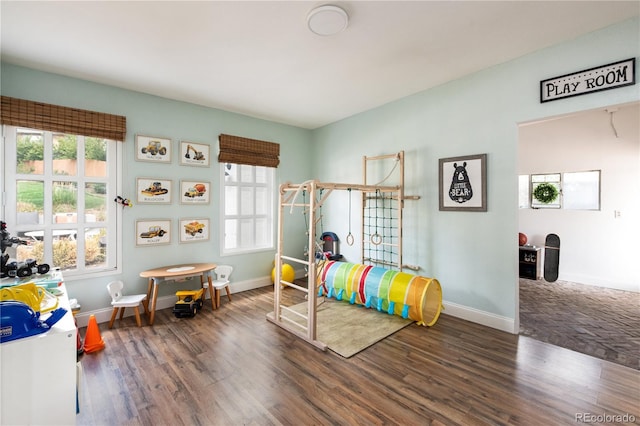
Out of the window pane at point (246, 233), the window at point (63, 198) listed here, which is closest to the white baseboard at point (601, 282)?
the window pane at point (246, 233)

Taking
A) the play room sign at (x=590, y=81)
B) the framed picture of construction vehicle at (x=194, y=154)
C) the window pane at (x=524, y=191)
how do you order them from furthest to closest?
the window pane at (x=524, y=191), the framed picture of construction vehicle at (x=194, y=154), the play room sign at (x=590, y=81)

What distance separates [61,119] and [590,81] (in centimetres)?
538

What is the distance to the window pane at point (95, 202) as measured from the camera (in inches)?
135

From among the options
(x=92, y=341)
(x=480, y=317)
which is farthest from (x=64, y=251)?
(x=480, y=317)

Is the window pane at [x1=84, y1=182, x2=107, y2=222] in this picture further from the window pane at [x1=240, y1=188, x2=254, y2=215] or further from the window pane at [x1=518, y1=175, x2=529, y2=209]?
the window pane at [x1=518, y1=175, x2=529, y2=209]

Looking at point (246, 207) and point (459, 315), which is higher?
point (246, 207)

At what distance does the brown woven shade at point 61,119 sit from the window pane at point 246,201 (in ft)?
6.02

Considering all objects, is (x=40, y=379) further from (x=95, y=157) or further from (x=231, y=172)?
(x=231, y=172)

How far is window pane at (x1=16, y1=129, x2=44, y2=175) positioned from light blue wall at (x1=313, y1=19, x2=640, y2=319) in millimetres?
4272

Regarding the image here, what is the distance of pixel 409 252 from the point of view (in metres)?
4.05

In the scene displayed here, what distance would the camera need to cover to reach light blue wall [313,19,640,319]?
2633 mm

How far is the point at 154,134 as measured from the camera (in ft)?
12.6

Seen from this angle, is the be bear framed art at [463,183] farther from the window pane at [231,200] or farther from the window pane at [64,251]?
the window pane at [64,251]

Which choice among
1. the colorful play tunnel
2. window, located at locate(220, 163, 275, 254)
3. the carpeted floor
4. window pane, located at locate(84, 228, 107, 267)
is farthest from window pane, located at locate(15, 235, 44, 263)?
the carpeted floor
